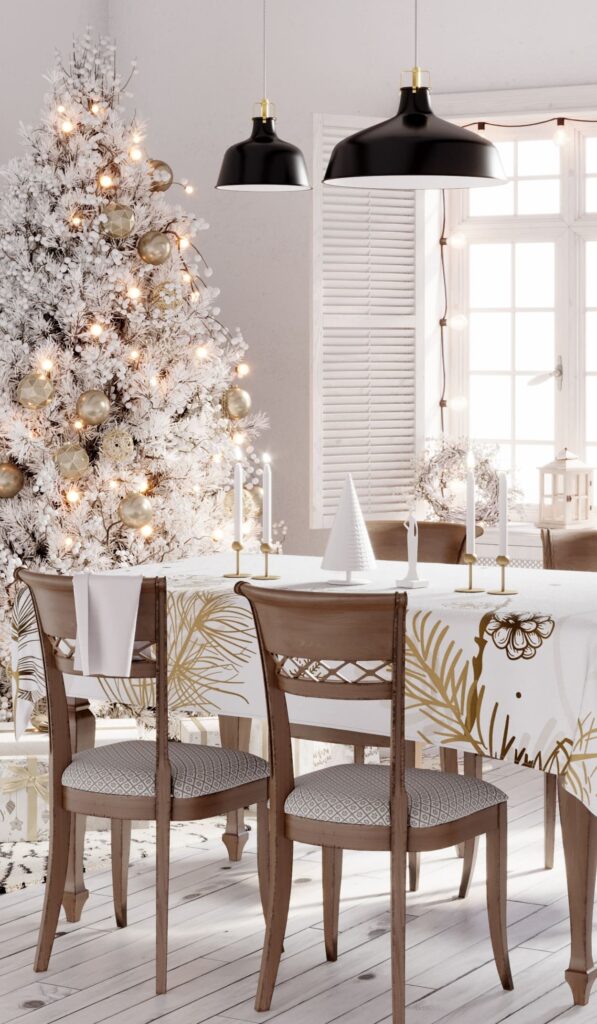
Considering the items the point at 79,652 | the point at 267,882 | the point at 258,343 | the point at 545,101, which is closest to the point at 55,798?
the point at 79,652

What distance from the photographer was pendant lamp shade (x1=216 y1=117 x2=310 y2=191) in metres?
4.06

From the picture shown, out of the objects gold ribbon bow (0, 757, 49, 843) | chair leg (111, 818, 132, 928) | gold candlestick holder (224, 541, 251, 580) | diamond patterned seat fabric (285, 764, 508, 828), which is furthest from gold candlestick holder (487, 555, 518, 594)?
gold ribbon bow (0, 757, 49, 843)

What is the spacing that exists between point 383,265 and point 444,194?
0.49m

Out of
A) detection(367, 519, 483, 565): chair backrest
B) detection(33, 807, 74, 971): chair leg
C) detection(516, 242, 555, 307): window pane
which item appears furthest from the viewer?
detection(516, 242, 555, 307): window pane

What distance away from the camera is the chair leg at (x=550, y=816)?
3.90m

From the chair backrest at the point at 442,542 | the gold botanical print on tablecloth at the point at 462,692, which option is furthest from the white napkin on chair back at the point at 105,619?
the chair backrest at the point at 442,542

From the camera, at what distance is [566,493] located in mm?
5547

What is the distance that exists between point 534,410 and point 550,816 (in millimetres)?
2525

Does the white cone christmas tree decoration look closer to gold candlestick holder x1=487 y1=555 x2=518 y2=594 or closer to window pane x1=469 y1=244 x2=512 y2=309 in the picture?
gold candlestick holder x1=487 y1=555 x2=518 y2=594

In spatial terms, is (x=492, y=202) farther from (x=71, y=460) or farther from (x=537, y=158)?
(x=71, y=460)

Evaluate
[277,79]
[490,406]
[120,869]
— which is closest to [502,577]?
[120,869]

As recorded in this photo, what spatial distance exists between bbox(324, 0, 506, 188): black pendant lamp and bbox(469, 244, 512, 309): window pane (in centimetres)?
288

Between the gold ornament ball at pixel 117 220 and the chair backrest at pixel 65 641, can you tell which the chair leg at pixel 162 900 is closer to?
the chair backrest at pixel 65 641

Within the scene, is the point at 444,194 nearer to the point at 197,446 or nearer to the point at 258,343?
the point at 258,343
